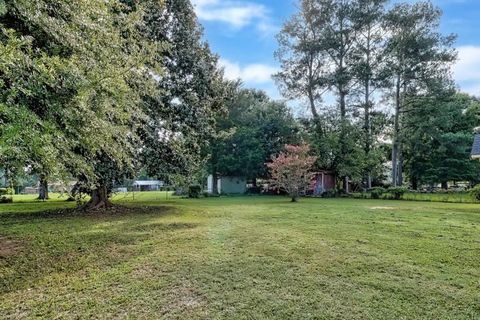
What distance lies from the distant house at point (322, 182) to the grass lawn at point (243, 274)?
1805 cm

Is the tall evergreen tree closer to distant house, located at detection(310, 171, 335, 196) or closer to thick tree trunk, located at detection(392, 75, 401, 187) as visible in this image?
thick tree trunk, located at detection(392, 75, 401, 187)

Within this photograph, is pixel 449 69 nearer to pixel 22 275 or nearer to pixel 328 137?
pixel 328 137

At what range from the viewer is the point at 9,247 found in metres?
6.23

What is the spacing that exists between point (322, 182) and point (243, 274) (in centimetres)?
2274

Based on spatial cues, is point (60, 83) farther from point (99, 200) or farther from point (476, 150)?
point (476, 150)

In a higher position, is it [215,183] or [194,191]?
[215,183]

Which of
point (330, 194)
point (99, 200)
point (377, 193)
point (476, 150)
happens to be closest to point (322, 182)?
point (330, 194)

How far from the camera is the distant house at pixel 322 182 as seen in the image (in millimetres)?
25547

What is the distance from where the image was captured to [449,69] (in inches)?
961

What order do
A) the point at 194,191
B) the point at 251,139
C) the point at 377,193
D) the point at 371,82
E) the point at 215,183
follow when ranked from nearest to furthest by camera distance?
1. the point at 377,193
2. the point at 194,191
3. the point at 371,82
4. the point at 251,139
5. the point at 215,183

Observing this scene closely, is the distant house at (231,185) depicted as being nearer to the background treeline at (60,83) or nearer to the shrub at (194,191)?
the shrub at (194,191)

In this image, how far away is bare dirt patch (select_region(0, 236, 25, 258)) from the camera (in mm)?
5732

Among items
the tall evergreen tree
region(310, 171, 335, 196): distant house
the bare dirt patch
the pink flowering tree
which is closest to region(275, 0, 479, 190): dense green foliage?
the tall evergreen tree

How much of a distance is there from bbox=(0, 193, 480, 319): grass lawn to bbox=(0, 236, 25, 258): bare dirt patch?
16 mm
